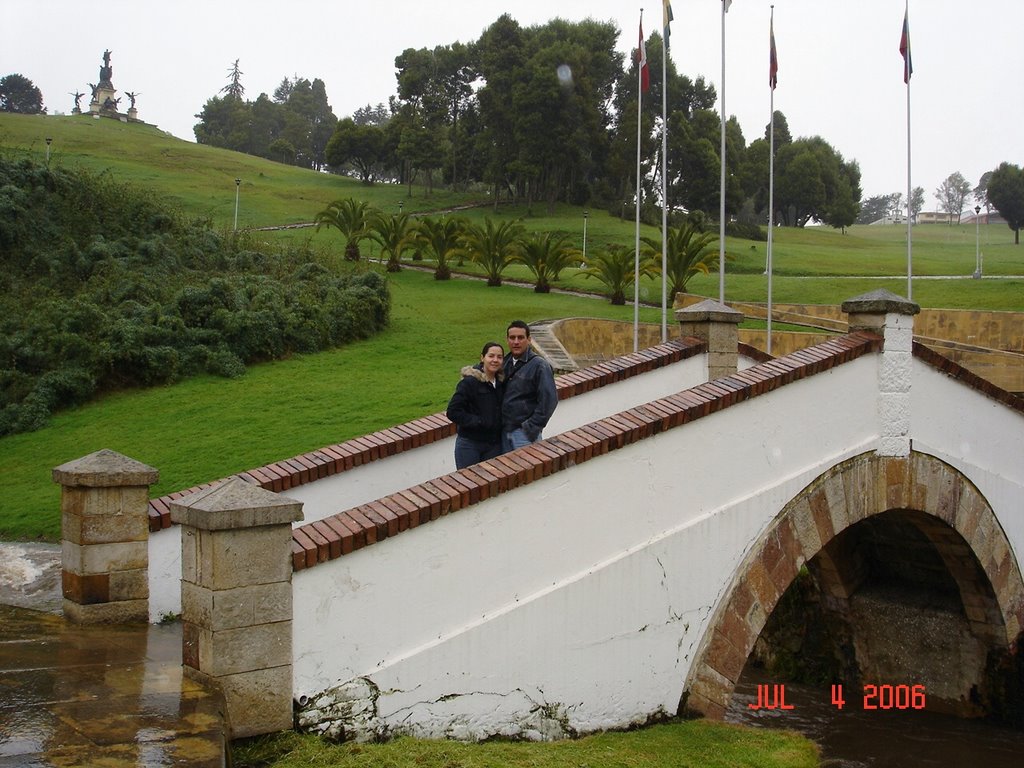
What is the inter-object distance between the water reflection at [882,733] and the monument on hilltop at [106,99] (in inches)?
3316

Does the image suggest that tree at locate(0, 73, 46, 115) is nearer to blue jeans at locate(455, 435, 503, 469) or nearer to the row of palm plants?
the row of palm plants

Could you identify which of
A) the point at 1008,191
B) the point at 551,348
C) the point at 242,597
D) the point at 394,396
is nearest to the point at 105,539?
the point at 242,597

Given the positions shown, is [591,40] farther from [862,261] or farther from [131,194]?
[131,194]

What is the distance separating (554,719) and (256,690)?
1942 millimetres

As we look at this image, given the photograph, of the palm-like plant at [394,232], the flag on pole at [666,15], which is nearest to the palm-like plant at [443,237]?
the palm-like plant at [394,232]

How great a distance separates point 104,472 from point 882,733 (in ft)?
25.5

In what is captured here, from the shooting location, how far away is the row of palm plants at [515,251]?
94.6ft

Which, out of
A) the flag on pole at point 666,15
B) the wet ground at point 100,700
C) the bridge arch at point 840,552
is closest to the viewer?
the wet ground at point 100,700

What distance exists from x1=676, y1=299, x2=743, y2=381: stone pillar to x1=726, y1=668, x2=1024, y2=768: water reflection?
3426 millimetres

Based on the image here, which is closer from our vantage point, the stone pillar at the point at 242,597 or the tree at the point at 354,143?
the stone pillar at the point at 242,597

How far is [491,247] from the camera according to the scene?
104 feet

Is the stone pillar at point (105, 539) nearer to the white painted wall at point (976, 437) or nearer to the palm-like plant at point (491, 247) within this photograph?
the white painted wall at point (976, 437)

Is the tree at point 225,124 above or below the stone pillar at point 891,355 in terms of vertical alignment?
above

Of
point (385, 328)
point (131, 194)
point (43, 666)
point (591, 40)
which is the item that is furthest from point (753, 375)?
point (591, 40)
